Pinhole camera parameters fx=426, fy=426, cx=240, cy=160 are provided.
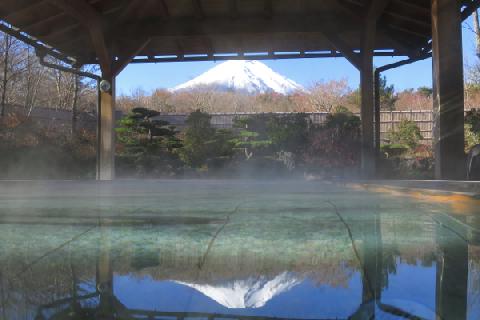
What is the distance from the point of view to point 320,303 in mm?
984

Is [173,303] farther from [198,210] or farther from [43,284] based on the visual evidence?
[198,210]

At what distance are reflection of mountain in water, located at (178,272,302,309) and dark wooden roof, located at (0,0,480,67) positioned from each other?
517cm

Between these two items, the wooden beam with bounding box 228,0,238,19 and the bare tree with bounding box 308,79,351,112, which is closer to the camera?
the wooden beam with bounding box 228,0,238,19

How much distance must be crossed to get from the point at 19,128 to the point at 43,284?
10.4 meters

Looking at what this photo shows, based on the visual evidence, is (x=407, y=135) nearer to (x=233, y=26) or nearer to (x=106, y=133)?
(x=233, y=26)

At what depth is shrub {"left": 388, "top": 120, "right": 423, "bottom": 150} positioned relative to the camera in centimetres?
1109

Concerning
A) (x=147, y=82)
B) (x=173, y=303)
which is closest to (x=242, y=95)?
(x=147, y=82)

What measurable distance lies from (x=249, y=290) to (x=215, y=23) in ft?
19.6

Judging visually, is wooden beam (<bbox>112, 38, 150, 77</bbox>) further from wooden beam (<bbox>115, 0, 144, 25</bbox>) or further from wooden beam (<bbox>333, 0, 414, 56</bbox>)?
wooden beam (<bbox>333, 0, 414, 56</bbox>)

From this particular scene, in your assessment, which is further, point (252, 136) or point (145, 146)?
point (252, 136)

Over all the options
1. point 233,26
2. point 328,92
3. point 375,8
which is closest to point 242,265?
point 375,8

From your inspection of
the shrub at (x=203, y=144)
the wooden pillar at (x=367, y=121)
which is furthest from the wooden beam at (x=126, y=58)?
the wooden pillar at (x=367, y=121)

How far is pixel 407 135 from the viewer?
1127 cm

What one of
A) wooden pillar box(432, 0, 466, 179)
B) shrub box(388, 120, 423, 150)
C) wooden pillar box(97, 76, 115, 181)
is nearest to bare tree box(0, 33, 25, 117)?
wooden pillar box(97, 76, 115, 181)
